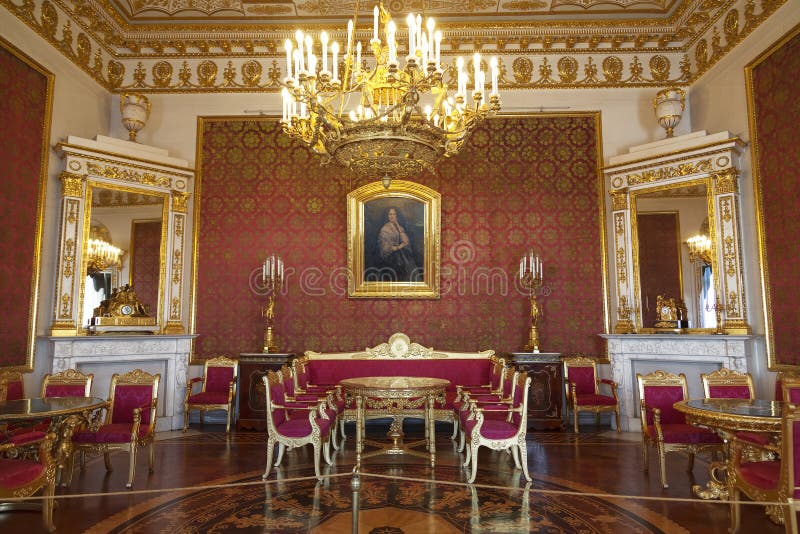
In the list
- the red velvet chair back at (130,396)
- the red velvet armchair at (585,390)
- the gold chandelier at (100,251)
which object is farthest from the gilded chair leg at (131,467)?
the red velvet armchair at (585,390)

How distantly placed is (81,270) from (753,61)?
892cm

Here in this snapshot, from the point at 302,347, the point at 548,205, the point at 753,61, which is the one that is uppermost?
the point at 753,61

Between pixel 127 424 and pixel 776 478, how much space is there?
206 inches

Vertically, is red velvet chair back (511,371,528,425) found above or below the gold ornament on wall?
below

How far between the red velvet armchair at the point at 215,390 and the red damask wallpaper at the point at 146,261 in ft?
3.84

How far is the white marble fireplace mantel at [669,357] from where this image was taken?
21.8 feet

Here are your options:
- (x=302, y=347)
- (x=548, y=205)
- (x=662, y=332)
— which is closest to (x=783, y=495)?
(x=662, y=332)

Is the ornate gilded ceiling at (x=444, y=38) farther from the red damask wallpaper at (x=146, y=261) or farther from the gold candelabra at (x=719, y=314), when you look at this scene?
the gold candelabra at (x=719, y=314)

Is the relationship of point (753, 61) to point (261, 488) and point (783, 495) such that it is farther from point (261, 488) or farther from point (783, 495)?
point (261, 488)

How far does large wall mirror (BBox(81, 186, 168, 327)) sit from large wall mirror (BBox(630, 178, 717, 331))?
692 centimetres

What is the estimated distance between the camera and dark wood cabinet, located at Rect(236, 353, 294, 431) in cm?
742

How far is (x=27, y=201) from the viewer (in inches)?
258

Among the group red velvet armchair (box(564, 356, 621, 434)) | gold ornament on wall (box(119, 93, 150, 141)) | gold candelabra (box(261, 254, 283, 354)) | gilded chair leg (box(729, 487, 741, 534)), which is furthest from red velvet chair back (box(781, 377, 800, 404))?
gold ornament on wall (box(119, 93, 150, 141))

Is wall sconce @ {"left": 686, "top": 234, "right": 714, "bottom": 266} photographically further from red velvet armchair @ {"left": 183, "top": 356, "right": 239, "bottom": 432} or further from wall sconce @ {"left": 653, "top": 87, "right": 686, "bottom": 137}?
red velvet armchair @ {"left": 183, "top": 356, "right": 239, "bottom": 432}
